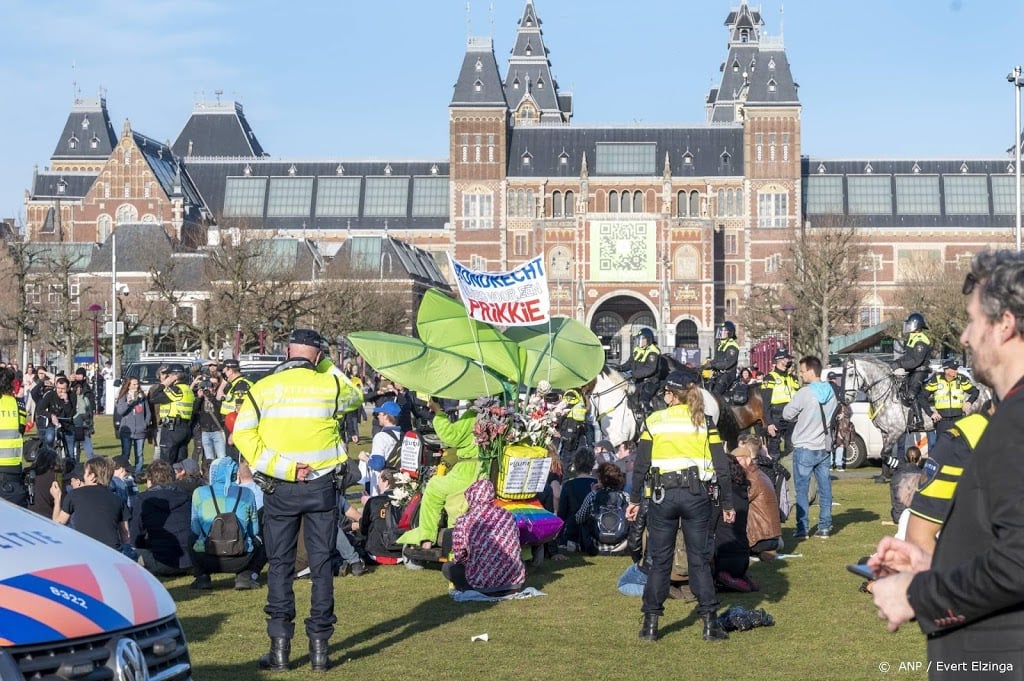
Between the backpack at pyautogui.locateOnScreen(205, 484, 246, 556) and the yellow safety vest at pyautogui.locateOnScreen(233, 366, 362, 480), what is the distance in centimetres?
280

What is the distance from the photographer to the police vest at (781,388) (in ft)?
57.4

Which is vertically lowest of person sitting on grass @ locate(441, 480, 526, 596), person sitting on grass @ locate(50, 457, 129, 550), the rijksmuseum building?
person sitting on grass @ locate(441, 480, 526, 596)

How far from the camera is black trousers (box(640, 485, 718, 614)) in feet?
27.0

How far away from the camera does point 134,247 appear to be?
238 ft

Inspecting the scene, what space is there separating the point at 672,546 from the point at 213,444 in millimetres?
10929

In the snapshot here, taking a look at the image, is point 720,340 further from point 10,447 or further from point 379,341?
point 10,447

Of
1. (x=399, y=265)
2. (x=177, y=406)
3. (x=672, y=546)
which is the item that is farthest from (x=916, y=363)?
(x=399, y=265)

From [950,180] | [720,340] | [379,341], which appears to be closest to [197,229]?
[950,180]

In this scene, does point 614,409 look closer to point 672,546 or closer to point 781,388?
point 781,388

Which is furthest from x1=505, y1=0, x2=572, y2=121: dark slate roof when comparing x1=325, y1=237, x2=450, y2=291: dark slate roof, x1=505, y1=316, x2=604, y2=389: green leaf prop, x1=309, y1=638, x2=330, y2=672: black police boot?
x1=309, y1=638, x2=330, y2=672: black police boot

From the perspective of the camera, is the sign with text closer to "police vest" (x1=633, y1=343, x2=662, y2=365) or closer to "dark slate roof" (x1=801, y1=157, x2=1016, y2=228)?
"police vest" (x1=633, y1=343, x2=662, y2=365)

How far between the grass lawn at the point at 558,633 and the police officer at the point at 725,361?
7132mm

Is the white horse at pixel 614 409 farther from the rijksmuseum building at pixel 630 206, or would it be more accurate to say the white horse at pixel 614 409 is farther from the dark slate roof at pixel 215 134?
the dark slate roof at pixel 215 134

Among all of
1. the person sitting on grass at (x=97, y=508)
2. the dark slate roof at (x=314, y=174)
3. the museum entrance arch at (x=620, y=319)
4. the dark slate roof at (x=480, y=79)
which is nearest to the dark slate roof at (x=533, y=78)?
the dark slate roof at (x=314, y=174)
